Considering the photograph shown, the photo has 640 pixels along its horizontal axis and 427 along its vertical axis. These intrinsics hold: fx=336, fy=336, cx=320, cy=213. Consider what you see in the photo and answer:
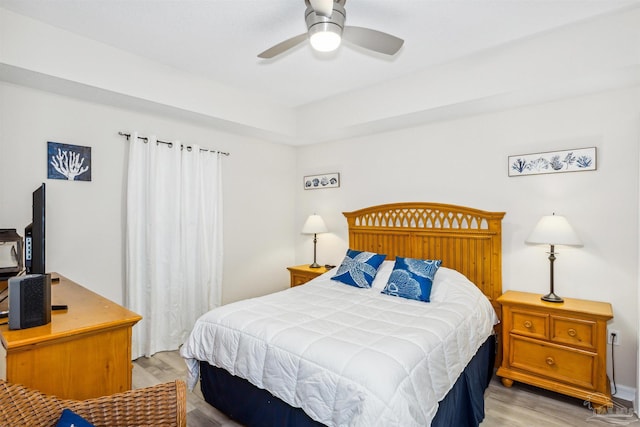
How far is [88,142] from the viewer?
2.91 m

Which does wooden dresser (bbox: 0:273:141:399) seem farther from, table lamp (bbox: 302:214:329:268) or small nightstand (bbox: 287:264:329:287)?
table lamp (bbox: 302:214:329:268)

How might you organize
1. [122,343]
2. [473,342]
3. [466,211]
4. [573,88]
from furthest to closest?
[466,211] → [573,88] → [473,342] → [122,343]

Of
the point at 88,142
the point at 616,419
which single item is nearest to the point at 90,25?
the point at 88,142

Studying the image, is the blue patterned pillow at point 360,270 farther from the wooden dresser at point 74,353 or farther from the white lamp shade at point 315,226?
the wooden dresser at point 74,353

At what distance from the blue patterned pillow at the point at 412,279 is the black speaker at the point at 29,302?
2330 mm

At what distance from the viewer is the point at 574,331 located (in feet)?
7.98

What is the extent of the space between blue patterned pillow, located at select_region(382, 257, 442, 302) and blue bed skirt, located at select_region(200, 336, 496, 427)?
59cm

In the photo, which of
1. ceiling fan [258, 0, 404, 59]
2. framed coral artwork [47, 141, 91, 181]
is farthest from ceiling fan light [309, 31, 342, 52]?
framed coral artwork [47, 141, 91, 181]

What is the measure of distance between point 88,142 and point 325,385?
280 cm

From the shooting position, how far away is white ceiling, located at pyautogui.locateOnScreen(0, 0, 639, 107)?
2154 mm

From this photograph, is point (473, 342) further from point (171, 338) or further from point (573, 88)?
point (171, 338)

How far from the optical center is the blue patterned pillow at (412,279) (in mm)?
2770

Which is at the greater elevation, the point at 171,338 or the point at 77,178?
the point at 77,178

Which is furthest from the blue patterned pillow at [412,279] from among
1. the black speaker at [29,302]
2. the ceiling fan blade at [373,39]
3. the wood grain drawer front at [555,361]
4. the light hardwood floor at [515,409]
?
the black speaker at [29,302]
